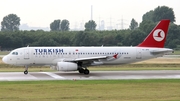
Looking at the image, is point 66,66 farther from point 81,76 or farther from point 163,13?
point 163,13

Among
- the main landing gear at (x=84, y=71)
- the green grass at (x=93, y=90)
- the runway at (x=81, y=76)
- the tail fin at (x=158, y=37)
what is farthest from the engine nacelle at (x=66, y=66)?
the tail fin at (x=158, y=37)

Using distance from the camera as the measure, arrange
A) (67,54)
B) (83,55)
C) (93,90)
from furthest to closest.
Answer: (83,55) → (67,54) → (93,90)

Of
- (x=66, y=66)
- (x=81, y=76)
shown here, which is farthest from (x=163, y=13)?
(x=81, y=76)

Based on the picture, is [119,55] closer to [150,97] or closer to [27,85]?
[27,85]

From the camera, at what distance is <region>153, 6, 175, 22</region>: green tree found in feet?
561

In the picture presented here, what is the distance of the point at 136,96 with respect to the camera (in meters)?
26.4

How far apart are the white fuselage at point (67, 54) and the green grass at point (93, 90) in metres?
9.60

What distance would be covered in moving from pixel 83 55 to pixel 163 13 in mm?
131731

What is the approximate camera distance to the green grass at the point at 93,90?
25.6m

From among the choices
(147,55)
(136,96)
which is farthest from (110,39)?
(136,96)

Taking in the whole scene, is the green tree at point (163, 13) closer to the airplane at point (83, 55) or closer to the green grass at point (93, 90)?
the airplane at point (83, 55)

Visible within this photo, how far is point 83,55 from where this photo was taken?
4569 cm

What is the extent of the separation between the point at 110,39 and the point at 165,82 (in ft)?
249

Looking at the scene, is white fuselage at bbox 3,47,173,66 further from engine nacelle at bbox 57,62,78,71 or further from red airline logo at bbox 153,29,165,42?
engine nacelle at bbox 57,62,78,71
